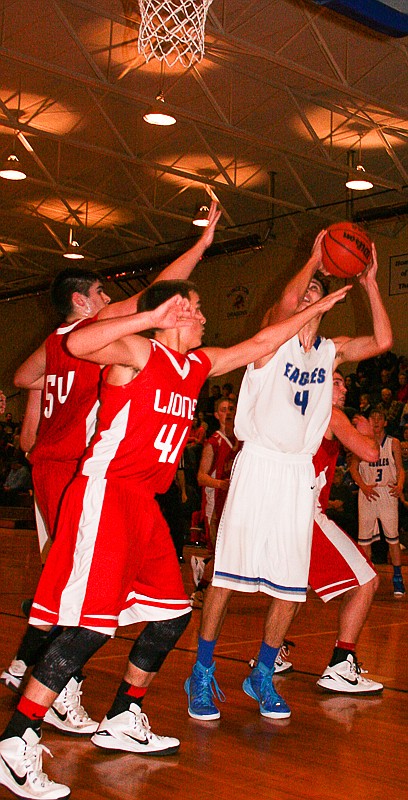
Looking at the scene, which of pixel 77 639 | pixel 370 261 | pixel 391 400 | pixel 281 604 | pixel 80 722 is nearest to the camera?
Result: pixel 77 639

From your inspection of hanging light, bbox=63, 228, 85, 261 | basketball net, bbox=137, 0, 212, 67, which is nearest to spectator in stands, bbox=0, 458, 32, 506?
hanging light, bbox=63, 228, 85, 261

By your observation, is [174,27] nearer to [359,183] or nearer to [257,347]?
[257,347]

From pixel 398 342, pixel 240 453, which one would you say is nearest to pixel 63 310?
pixel 240 453

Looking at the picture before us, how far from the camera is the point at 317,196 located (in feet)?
64.2

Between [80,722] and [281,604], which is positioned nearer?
[80,722]

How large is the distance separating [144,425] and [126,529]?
0.37m

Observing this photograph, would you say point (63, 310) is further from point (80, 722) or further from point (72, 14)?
point (72, 14)

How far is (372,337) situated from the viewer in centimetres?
447

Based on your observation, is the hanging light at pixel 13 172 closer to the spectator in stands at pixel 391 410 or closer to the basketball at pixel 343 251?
the spectator in stands at pixel 391 410

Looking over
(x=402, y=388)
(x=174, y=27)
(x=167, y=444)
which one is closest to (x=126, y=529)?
(x=167, y=444)

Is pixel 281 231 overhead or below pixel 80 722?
overhead

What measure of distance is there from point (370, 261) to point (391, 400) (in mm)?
12275

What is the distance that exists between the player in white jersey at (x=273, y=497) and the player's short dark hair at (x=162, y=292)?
3.23ft

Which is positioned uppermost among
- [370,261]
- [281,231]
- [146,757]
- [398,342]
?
[281,231]
